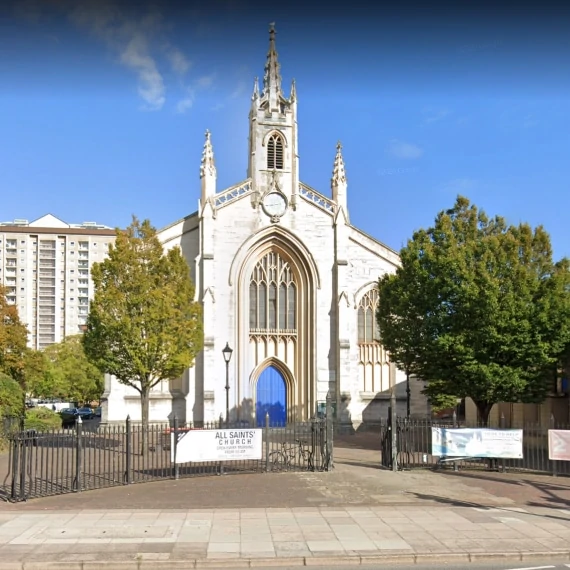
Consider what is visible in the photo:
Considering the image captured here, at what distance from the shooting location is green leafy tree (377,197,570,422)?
22188 millimetres

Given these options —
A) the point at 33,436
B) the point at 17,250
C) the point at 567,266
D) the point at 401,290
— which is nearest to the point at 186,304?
the point at 401,290

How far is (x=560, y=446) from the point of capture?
1772 centimetres

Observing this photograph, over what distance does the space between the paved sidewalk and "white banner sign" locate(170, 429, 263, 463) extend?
13.8 feet

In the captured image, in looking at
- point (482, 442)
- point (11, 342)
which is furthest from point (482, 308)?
point (11, 342)

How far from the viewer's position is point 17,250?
118 meters

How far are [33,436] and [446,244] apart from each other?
15775mm

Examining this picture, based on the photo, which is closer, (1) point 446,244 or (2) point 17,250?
(1) point 446,244

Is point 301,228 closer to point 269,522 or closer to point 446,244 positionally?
point 446,244

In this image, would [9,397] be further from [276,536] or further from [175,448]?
[276,536]

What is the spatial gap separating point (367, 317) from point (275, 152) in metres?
10.8

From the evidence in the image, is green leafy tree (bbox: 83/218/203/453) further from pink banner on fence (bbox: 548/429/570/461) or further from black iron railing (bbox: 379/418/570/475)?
pink banner on fence (bbox: 548/429/570/461)

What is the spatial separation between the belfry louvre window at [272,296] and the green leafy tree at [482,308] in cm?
1167

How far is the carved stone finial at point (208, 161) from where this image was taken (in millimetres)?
35906

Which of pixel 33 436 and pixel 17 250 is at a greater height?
pixel 17 250
